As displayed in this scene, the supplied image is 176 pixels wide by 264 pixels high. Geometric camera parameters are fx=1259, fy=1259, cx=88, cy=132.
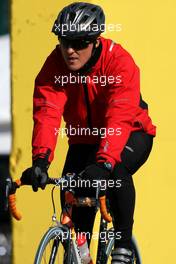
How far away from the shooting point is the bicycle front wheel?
648 centimetres

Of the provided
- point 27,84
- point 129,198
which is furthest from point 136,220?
point 129,198

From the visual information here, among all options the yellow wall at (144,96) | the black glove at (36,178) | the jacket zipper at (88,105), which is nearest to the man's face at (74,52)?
the jacket zipper at (88,105)

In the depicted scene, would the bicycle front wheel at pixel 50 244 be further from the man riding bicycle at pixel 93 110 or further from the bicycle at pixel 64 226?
the man riding bicycle at pixel 93 110

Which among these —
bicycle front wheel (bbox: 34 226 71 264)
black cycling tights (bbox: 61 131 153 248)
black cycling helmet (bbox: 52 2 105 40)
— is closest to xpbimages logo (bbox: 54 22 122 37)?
black cycling helmet (bbox: 52 2 105 40)

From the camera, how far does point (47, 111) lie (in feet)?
22.4

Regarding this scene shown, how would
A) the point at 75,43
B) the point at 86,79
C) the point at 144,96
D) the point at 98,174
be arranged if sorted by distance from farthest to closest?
the point at 144,96, the point at 86,79, the point at 75,43, the point at 98,174

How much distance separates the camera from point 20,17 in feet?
28.3

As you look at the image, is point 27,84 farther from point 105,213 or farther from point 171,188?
point 105,213

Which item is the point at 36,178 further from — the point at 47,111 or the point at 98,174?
the point at 47,111

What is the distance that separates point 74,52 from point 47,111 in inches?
14.1

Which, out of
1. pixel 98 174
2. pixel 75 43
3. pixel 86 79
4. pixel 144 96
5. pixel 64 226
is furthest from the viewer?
pixel 144 96

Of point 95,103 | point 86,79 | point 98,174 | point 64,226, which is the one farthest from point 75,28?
point 64,226

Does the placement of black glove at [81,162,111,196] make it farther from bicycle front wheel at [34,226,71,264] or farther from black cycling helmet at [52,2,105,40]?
black cycling helmet at [52,2,105,40]

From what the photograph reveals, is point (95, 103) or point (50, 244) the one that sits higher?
point (95, 103)
